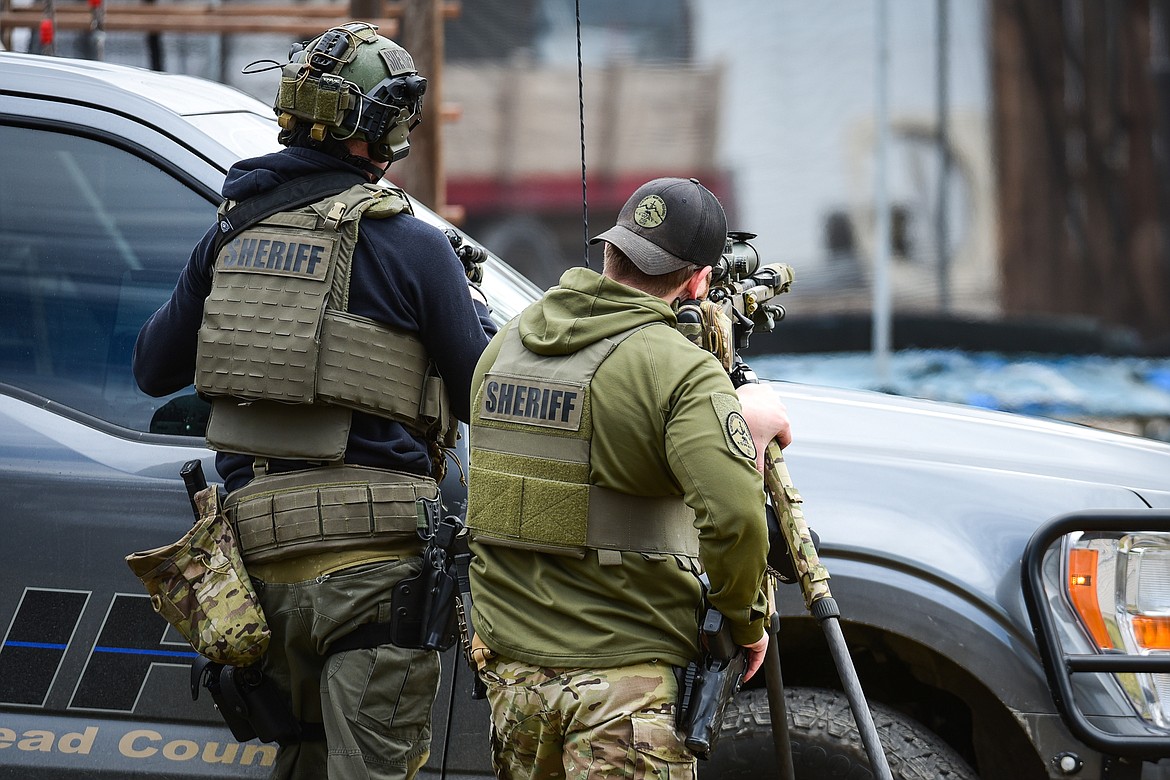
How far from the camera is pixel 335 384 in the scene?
2.43 meters

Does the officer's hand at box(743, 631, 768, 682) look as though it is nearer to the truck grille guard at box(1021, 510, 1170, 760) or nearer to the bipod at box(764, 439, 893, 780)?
the bipod at box(764, 439, 893, 780)

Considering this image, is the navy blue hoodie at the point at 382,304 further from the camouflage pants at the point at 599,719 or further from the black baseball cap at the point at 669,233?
the camouflage pants at the point at 599,719

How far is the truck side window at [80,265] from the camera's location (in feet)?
9.57

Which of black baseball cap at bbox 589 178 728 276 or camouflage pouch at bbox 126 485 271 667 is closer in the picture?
black baseball cap at bbox 589 178 728 276

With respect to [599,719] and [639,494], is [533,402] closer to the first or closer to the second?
[639,494]

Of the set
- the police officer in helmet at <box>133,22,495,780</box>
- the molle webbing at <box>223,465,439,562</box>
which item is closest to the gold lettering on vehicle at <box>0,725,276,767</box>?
the police officer in helmet at <box>133,22,495,780</box>

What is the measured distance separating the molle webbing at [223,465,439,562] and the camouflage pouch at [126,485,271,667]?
0.05 meters

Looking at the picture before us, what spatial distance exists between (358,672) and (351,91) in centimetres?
114

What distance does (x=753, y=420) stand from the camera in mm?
2359

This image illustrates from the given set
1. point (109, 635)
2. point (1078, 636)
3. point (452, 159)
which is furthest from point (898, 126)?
point (109, 635)

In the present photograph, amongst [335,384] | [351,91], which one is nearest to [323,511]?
Result: [335,384]

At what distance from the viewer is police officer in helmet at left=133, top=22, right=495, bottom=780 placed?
2436mm

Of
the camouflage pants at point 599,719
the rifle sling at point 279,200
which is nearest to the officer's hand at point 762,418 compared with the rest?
the camouflage pants at point 599,719

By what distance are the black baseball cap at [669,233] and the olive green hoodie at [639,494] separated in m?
0.07
